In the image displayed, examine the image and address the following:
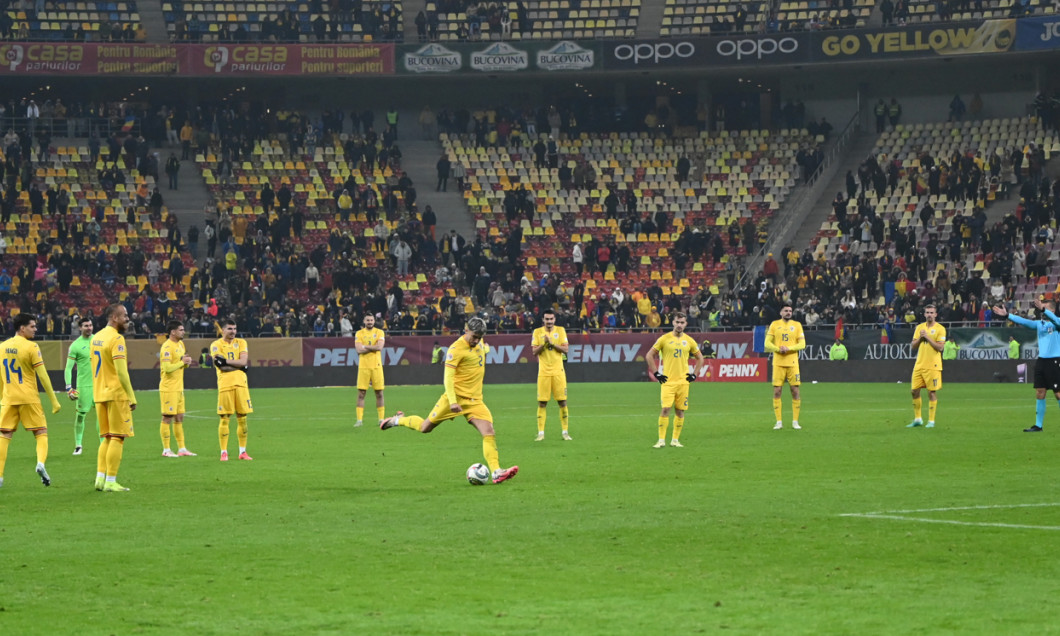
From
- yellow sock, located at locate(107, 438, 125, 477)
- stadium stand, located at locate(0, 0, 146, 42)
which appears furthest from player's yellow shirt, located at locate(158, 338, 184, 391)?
stadium stand, located at locate(0, 0, 146, 42)

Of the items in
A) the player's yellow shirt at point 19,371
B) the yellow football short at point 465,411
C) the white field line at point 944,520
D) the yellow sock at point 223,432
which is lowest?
the yellow sock at point 223,432

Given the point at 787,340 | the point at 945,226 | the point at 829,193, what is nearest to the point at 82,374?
the point at 787,340

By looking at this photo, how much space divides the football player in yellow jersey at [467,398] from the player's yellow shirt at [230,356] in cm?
488

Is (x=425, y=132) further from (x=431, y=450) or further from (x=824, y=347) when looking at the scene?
(x=431, y=450)

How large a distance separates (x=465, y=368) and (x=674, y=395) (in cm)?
658

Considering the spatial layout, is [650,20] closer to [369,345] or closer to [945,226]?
[945,226]

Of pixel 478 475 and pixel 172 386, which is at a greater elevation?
pixel 172 386

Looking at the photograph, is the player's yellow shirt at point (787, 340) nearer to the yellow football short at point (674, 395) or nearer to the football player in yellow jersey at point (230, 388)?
the yellow football short at point (674, 395)

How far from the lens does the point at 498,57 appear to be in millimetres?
63531

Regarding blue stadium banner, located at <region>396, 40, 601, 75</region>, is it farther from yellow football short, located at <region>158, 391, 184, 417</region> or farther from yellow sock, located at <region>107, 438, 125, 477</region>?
yellow sock, located at <region>107, 438, 125, 477</region>

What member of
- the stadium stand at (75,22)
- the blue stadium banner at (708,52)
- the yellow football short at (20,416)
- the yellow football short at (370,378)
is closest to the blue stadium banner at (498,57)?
the blue stadium banner at (708,52)

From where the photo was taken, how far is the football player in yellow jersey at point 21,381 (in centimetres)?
1800

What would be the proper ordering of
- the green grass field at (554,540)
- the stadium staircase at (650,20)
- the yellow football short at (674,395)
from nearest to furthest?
1. the green grass field at (554,540)
2. the yellow football short at (674,395)
3. the stadium staircase at (650,20)

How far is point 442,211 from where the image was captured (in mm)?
→ 62469
